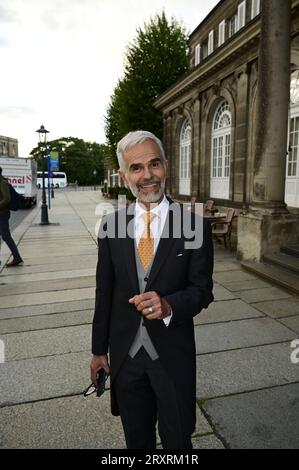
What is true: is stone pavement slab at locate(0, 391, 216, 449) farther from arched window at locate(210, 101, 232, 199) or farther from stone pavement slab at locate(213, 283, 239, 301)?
arched window at locate(210, 101, 232, 199)

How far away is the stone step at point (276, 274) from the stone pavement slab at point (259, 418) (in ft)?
9.45

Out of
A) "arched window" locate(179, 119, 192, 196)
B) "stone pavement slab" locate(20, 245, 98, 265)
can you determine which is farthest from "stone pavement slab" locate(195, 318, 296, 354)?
"arched window" locate(179, 119, 192, 196)

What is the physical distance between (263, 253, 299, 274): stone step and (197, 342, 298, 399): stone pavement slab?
106 inches

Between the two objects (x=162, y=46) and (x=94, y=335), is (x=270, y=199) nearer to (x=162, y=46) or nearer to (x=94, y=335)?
(x=94, y=335)

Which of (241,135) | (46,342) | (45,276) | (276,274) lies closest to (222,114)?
(241,135)

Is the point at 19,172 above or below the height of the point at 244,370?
above

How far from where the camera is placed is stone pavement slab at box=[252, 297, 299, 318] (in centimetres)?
496

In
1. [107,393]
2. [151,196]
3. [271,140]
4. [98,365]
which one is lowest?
[107,393]

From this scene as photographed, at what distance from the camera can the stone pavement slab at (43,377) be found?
10.2ft

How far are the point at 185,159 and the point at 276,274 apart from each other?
12.9 m

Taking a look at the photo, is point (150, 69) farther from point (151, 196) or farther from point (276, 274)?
point (151, 196)

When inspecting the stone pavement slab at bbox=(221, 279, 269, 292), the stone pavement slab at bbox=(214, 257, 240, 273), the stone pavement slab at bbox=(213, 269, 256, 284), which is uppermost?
the stone pavement slab at bbox=(214, 257, 240, 273)

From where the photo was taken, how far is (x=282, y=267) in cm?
672

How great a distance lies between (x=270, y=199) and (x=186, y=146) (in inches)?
447
